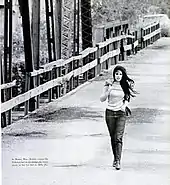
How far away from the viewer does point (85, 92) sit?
313cm

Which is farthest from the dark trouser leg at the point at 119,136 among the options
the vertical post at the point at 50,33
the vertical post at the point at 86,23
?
the vertical post at the point at 50,33

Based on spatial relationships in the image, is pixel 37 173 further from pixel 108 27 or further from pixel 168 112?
pixel 108 27

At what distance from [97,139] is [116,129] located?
0.11 m

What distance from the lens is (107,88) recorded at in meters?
2.73

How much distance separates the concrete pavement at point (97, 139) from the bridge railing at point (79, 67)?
6cm

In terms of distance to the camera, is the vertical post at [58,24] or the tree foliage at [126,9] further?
the vertical post at [58,24]

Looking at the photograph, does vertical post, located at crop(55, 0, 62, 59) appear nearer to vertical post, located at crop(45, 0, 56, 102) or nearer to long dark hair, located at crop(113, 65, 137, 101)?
vertical post, located at crop(45, 0, 56, 102)

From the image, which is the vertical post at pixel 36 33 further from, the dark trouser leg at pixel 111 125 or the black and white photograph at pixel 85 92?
the dark trouser leg at pixel 111 125

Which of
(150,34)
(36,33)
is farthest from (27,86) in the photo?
(150,34)

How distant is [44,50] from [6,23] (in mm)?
732

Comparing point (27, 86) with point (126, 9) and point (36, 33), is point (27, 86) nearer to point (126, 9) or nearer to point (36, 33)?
point (36, 33)

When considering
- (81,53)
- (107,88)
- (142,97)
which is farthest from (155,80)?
(81,53)

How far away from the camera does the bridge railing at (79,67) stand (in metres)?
3.11

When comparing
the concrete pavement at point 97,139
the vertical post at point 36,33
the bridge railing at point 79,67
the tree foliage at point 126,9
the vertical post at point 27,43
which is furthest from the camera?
the vertical post at point 36,33
